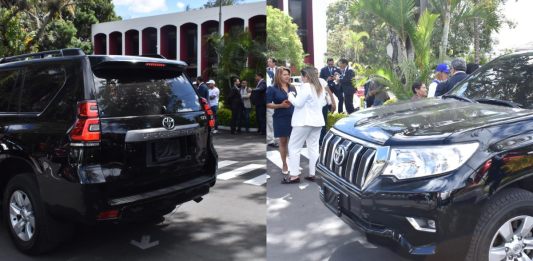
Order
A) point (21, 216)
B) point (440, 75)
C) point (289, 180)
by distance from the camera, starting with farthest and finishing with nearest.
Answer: point (440, 75) → point (289, 180) → point (21, 216)

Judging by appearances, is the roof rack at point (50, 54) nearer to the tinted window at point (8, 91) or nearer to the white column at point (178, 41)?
the tinted window at point (8, 91)

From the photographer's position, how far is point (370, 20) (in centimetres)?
486

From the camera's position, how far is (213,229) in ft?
9.90

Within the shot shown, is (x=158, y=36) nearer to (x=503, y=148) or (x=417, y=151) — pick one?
(x=417, y=151)

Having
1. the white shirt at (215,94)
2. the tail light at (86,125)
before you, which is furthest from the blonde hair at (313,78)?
the tail light at (86,125)

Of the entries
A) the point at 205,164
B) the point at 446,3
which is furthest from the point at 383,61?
the point at 205,164

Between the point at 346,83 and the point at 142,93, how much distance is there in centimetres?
267

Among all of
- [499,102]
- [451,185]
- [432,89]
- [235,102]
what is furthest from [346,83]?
[451,185]

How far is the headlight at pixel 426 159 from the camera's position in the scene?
211cm

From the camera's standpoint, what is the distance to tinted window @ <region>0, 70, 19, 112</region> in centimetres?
303

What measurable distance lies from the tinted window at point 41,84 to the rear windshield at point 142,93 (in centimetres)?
27

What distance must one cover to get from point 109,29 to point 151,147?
2.34 feet

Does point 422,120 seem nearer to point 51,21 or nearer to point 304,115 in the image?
point 304,115

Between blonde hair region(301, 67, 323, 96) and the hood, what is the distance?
3.50 feet
